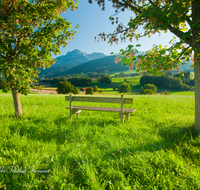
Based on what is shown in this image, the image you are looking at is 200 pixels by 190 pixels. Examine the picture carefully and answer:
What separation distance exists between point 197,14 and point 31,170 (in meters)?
6.36

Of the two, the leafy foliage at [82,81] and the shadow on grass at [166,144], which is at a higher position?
the leafy foliage at [82,81]

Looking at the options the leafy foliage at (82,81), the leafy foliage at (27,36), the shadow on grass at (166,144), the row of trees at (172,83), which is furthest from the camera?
the leafy foliage at (82,81)

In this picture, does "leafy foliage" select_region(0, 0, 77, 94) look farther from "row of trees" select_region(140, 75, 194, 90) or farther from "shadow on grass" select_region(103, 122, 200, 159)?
"row of trees" select_region(140, 75, 194, 90)

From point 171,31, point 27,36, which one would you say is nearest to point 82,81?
point 27,36

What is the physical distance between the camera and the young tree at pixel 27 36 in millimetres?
5195

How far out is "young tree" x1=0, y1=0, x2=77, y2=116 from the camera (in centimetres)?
520

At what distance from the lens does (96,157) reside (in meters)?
2.90

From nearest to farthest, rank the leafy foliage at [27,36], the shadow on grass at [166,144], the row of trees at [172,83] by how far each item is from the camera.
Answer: the shadow on grass at [166,144] < the leafy foliage at [27,36] < the row of trees at [172,83]

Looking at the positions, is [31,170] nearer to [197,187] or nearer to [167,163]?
[167,163]

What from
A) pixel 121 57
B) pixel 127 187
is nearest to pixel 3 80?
pixel 121 57

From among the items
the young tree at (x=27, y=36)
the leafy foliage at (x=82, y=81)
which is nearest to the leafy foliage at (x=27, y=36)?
the young tree at (x=27, y=36)

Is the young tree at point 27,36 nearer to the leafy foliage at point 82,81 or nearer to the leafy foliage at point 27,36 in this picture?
the leafy foliage at point 27,36

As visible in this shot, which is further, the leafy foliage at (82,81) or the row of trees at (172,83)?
the leafy foliage at (82,81)

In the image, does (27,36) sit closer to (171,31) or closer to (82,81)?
(171,31)
